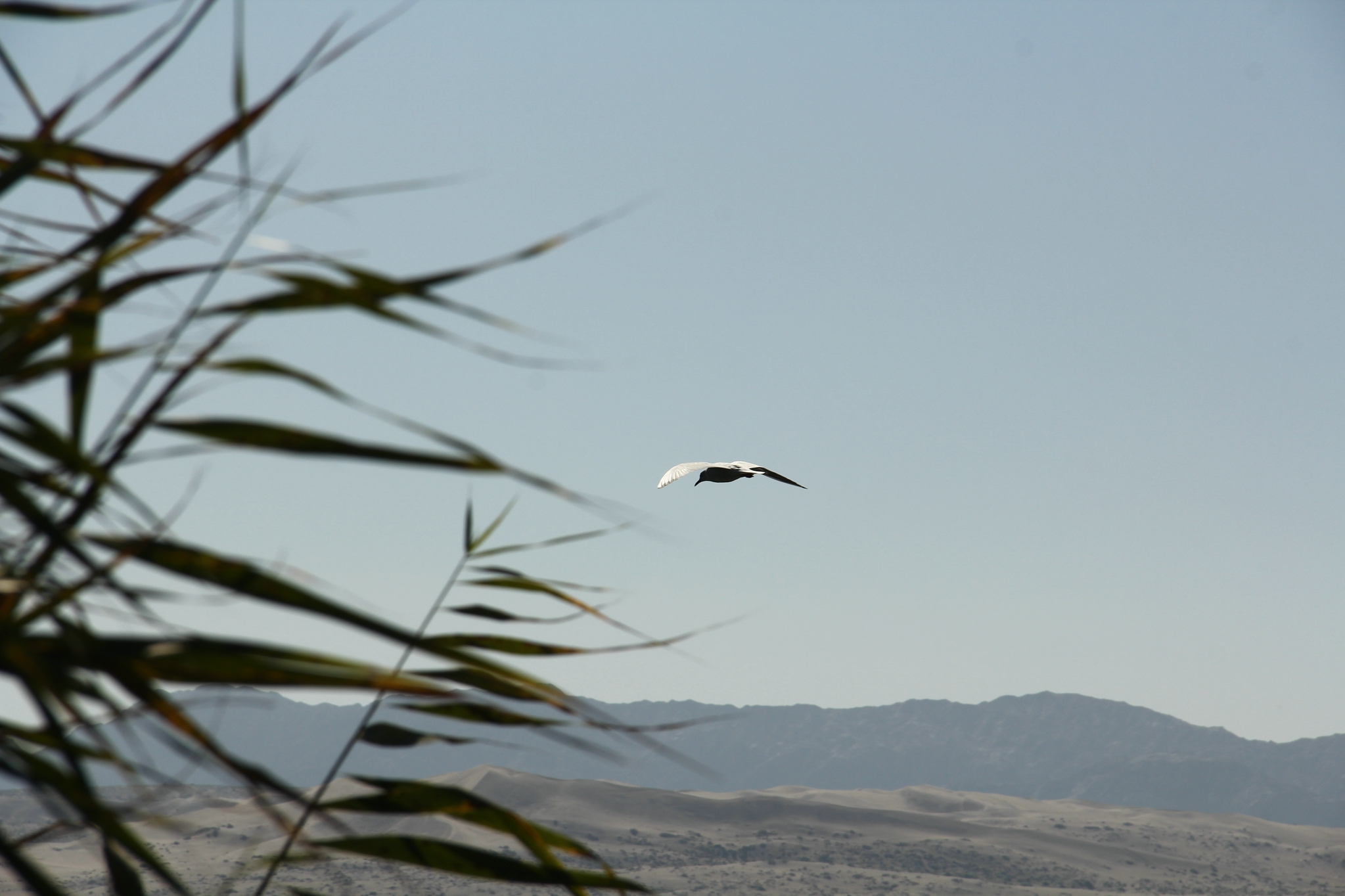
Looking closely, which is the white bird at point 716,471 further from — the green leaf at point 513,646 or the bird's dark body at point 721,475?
the green leaf at point 513,646

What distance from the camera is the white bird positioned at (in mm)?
11328

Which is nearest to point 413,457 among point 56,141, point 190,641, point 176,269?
point 190,641

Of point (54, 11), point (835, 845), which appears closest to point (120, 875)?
point (54, 11)

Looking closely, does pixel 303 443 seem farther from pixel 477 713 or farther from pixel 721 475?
pixel 721 475

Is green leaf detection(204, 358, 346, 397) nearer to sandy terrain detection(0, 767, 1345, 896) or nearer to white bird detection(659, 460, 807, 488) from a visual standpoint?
white bird detection(659, 460, 807, 488)

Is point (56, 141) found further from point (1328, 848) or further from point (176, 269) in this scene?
point (1328, 848)

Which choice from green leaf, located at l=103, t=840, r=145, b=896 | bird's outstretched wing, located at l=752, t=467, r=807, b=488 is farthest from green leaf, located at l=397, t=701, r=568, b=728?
bird's outstretched wing, located at l=752, t=467, r=807, b=488

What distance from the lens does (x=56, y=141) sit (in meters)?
1.35

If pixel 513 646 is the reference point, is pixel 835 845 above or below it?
below

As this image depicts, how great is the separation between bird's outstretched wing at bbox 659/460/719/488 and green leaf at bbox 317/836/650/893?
32.7 feet

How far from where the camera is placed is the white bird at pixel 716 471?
1133 cm

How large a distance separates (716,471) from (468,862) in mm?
10127

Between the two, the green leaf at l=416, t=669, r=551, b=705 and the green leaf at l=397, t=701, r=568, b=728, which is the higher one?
the green leaf at l=416, t=669, r=551, b=705

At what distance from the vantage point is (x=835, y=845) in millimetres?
125375
